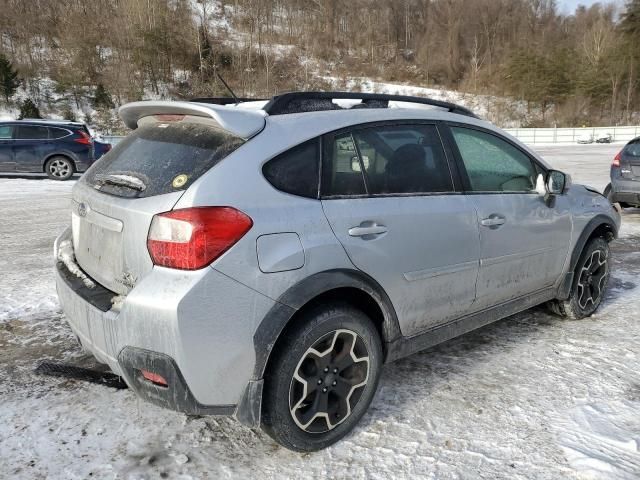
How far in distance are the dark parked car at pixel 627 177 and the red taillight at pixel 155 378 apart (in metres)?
8.43

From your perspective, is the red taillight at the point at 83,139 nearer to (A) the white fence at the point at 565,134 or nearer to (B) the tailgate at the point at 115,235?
(B) the tailgate at the point at 115,235

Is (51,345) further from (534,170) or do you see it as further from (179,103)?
(534,170)

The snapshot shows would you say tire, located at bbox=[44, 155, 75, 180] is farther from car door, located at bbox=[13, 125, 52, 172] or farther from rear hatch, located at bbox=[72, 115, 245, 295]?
rear hatch, located at bbox=[72, 115, 245, 295]

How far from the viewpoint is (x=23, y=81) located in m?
44.4

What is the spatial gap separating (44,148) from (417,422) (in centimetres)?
A: 1395

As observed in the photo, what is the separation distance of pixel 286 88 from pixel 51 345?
57880 mm

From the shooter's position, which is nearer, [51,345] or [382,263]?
[382,263]

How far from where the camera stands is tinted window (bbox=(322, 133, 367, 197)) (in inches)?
102

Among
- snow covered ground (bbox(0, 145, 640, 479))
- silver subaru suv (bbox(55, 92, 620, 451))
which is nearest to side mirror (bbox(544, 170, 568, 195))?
silver subaru suv (bbox(55, 92, 620, 451))

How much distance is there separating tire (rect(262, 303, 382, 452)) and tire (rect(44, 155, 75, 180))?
13.7 meters

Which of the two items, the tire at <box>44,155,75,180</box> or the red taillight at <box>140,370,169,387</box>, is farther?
the tire at <box>44,155,75,180</box>

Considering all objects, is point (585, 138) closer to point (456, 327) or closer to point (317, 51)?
point (456, 327)

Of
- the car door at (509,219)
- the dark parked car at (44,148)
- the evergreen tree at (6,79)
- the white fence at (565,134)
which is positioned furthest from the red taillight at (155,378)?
the evergreen tree at (6,79)

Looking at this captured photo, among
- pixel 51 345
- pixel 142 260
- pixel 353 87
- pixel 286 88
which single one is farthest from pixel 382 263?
pixel 353 87
